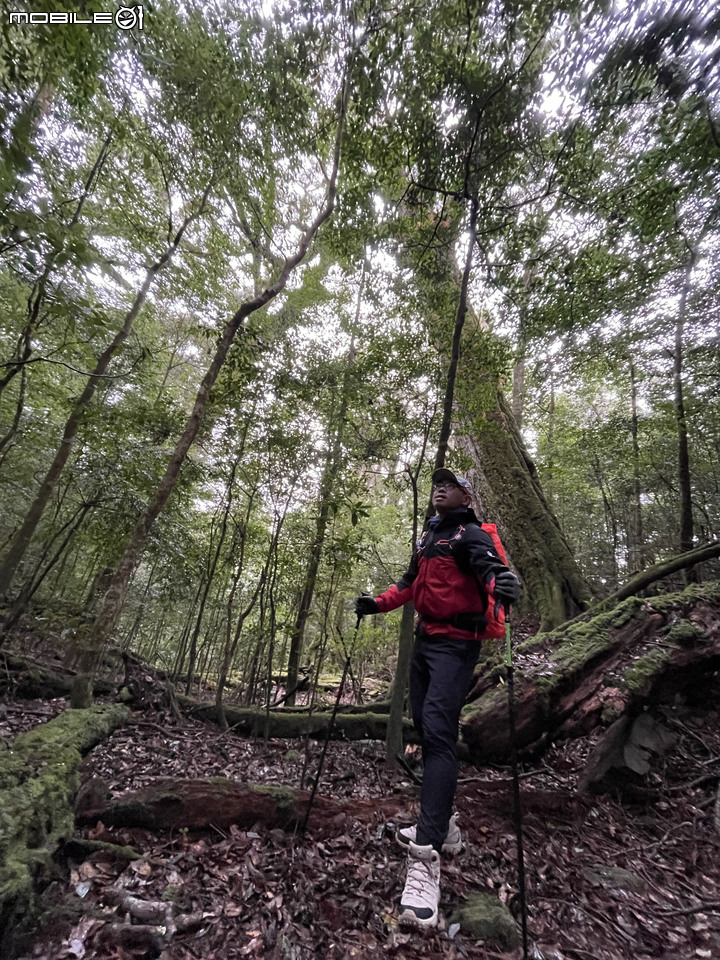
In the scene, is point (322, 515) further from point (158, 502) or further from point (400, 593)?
point (400, 593)

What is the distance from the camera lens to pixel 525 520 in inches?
320

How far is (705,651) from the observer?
3.85 meters

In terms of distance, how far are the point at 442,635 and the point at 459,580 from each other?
0.42m

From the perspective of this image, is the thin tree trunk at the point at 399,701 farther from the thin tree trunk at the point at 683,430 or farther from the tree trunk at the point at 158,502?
the thin tree trunk at the point at 683,430

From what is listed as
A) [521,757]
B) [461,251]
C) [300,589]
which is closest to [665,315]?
[461,251]

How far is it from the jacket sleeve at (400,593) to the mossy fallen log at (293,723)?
2.70 meters

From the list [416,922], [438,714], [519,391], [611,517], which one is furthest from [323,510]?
[519,391]

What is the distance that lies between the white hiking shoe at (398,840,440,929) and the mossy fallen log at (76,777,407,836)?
0.84 metres

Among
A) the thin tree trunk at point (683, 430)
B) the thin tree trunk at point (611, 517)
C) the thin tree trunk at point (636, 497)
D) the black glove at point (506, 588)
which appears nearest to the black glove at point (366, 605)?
the black glove at point (506, 588)

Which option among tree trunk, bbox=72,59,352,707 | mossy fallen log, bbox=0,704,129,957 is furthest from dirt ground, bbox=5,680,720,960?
tree trunk, bbox=72,59,352,707

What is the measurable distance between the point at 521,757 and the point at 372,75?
8851 millimetres

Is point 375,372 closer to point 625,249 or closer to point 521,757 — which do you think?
point 625,249

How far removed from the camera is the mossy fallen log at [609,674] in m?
3.82

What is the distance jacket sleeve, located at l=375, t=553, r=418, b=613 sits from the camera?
335cm
